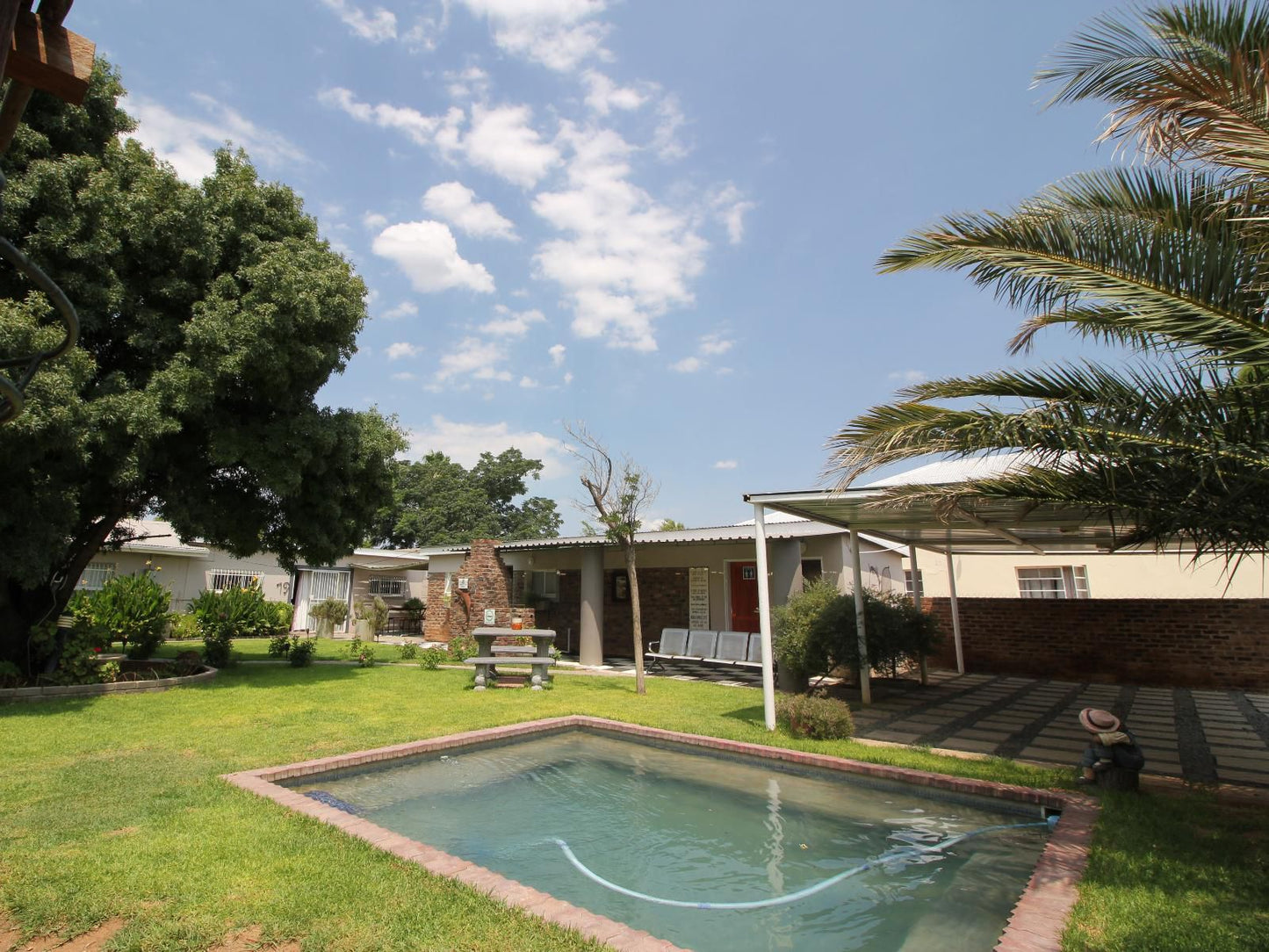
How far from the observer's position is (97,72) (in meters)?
10.4

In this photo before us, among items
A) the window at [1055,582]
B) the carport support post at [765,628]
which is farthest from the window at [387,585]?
the window at [1055,582]

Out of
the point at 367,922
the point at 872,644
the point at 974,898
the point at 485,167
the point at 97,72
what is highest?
the point at 97,72

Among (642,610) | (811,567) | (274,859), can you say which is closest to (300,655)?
(642,610)

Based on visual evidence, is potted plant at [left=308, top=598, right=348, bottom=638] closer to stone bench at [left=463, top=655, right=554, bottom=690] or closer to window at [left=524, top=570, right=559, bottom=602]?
window at [left=524, top=570, right=559, bottom=602]

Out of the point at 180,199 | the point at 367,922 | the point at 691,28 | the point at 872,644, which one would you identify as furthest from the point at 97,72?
the point at 872,644

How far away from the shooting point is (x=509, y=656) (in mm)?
12914

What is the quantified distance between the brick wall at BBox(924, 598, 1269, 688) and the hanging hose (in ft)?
27.6

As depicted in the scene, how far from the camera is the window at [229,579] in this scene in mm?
24469

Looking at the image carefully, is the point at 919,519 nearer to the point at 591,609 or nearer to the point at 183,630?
the point at 591,609

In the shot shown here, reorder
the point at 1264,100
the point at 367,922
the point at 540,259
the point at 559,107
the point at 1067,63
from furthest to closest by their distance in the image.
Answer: the point at 540,259, the point at 559,107, the point at 1067,63, the point at 1264,100, the point at 367,922

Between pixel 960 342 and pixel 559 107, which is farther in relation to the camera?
pixel 559 107

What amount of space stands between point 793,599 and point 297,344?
900cm

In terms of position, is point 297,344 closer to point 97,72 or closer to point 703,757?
point 97,72

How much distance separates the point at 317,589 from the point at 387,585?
3034mm
